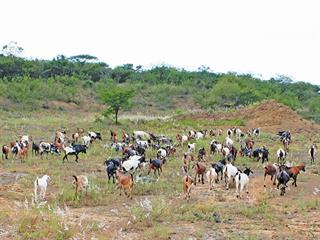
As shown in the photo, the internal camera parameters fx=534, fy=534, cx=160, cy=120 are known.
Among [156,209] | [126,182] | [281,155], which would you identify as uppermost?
[281,155]

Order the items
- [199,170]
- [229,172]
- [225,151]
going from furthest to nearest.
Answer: [225,151] → [199,170] → [229,172]

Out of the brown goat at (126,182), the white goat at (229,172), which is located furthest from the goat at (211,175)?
the brown goat at (126,182)

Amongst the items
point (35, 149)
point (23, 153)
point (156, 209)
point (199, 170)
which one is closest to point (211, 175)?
point (199, 170)

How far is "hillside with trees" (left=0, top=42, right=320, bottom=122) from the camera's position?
5919 centimetres

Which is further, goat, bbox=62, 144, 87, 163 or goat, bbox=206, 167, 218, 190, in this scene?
goat, bbox=62, 144, 87, 163

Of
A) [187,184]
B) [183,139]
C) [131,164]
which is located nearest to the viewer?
[187,184]

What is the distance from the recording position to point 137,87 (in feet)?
234

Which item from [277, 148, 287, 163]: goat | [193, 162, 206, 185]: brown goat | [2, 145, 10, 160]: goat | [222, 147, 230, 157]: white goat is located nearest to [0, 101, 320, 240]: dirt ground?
[193, 162, 206, 185]: brown goat

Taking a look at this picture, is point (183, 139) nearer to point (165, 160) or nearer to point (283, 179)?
point (165, 160)

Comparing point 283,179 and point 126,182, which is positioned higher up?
point 283,179

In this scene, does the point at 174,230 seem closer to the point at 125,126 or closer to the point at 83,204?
the point at 83,204

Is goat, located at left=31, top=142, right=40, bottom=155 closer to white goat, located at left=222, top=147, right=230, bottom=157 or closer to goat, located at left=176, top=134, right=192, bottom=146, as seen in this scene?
goat, located at left=176, top=134, right=192, bottom=146

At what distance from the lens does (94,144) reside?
3069cm

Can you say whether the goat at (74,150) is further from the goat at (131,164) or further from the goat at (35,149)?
the goat at (131,164)
